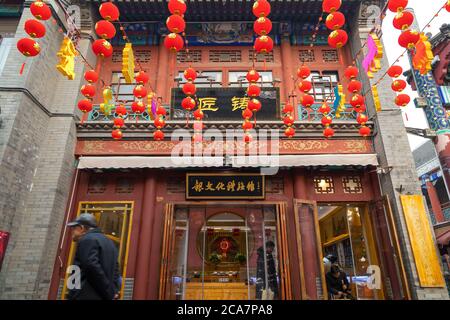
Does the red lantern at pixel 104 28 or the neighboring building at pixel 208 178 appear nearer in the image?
the red lantern at pixel 104 28

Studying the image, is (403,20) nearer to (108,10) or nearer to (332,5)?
(332,5)

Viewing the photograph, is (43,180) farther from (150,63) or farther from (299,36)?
(299,36)

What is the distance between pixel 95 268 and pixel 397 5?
5.61m

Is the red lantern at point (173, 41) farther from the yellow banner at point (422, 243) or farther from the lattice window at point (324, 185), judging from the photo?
the yellow banner at point (422, 243)

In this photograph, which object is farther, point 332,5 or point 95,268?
point 332,5

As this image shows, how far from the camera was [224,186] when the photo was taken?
7.78m

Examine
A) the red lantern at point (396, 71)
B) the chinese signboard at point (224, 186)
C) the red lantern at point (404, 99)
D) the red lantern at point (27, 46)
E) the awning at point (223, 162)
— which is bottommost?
the chinese signboard at point (224, 186)

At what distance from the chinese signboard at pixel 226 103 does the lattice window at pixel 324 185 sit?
225 centimetres

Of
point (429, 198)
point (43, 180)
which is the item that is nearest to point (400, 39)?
point (43, 180)

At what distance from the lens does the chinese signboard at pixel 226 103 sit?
27.6ft

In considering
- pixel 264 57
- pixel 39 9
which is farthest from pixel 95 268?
pixel 264 57

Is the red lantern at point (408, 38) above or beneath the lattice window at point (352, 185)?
above

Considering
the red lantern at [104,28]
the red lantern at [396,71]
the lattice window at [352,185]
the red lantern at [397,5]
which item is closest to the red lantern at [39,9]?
the red lantern at [104,28]

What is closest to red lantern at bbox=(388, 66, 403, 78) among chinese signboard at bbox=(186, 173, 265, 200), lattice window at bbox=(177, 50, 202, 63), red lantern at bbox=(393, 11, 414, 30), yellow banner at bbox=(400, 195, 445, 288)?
red lantern at bbox=(393, 11, 414, 30)
